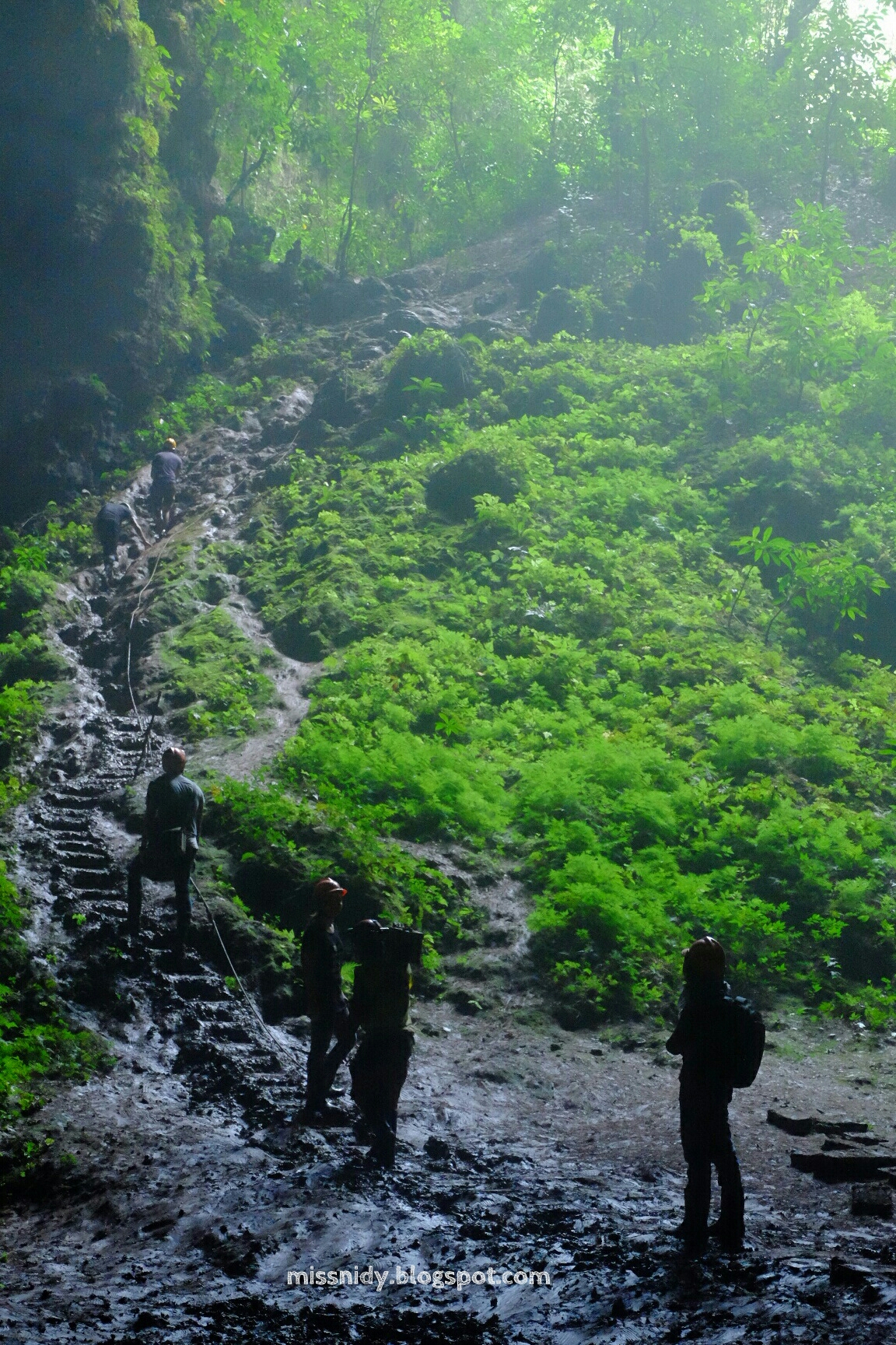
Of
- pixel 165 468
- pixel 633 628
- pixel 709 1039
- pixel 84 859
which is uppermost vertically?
pixel 165 468

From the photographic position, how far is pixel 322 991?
271 inches

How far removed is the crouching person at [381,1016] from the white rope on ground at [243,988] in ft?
6.70

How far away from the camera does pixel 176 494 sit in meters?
22.2

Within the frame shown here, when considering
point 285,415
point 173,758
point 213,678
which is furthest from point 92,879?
point 285,415

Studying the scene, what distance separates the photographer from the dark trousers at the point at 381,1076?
6.32 metres

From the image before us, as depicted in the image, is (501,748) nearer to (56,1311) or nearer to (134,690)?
(134,690)

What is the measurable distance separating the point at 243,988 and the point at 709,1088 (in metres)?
4.86

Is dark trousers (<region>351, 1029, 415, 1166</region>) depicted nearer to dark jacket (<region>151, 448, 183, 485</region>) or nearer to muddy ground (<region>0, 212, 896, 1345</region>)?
muddy ground (<region>0, 212, 896, 1345</region>)

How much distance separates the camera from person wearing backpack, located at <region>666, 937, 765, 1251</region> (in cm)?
512

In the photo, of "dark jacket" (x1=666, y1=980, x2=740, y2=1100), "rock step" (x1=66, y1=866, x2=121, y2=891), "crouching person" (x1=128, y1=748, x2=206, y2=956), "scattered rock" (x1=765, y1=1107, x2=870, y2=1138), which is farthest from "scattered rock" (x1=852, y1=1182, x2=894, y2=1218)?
"rock step" (x1=66, y1=866, x2=121, y2=891)

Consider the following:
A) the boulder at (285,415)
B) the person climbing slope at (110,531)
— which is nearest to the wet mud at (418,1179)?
the person climbing slope at (110,531)

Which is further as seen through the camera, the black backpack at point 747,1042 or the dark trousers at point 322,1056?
the dark trousers at point 322,1056

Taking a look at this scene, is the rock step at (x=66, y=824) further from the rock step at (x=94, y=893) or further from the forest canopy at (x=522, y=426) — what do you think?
the rock step at (x=94, y=893)

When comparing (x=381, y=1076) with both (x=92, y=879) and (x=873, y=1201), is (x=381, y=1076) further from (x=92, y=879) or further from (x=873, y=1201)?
(x=92, y=879)
